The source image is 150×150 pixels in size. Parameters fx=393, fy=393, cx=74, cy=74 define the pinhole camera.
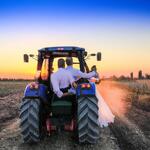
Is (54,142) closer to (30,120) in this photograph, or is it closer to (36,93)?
(30,120)

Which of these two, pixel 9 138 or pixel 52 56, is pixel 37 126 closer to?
pixel 9 138

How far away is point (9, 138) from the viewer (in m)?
11.0

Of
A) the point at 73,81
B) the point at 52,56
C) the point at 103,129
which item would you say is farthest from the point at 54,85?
the point at 103,129

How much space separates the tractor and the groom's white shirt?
0.97 ft

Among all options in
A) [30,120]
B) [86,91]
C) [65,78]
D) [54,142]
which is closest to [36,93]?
[30,120]

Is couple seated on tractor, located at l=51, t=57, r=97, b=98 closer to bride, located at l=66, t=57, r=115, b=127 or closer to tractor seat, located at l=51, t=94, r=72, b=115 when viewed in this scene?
bride, located at l=66, t=57, r=115, b=127

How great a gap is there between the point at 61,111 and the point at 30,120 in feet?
2.79

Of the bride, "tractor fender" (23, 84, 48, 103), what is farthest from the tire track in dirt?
"tractor fender" (23, 84, 48, 103)

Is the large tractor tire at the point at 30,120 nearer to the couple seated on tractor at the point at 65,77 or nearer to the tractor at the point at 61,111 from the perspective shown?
the tractor at the point at 61,111

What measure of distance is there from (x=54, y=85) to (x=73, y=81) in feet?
1.71

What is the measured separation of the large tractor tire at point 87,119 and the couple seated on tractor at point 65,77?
0.64 meters

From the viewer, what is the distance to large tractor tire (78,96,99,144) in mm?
9781

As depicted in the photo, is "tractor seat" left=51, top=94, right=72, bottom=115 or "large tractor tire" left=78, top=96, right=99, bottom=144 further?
"tractor seat" left=51, top=94, right=72, bottom=115

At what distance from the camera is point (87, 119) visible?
32.1ft
